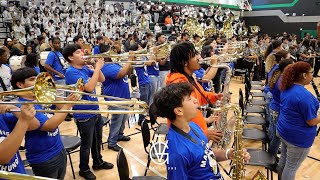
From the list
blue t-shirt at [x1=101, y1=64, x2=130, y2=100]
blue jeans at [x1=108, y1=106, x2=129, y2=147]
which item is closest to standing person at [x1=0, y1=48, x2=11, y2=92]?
blue t-shirt at [x1=101, y1=64, x2=130, y2=100]

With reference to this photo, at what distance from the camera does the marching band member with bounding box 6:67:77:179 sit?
6.95 feet

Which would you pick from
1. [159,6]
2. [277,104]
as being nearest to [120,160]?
[277,104]

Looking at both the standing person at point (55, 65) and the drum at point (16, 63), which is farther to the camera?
the drum at point (16, 63)

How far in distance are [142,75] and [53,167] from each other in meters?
3.38

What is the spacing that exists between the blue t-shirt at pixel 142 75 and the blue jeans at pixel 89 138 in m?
2.07

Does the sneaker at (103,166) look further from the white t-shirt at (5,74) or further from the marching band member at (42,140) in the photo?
the white t-shirt at (5,74)

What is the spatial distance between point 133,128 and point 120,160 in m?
3.28

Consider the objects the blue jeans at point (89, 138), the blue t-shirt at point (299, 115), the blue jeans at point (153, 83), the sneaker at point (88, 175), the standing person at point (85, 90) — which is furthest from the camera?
the blue jeans at point (153, 83)

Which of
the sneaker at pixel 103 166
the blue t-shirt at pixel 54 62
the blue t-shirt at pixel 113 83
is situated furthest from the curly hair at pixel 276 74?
the blue t-shirt at pixel 54 62

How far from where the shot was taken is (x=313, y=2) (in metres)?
19.2

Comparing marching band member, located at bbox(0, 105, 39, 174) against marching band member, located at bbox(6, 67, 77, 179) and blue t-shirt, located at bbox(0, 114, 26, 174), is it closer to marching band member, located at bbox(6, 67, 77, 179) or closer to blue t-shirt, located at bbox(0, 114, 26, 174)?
blue t-shirt, located at bbox(0, 114, 26, 174)

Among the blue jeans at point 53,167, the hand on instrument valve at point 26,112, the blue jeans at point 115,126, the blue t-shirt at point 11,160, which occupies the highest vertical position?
the hand on instrument valve at point 26,112

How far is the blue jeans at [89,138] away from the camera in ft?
10.6

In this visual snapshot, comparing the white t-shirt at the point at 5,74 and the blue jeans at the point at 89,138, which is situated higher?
the white t-shirt at the point at 5,74
